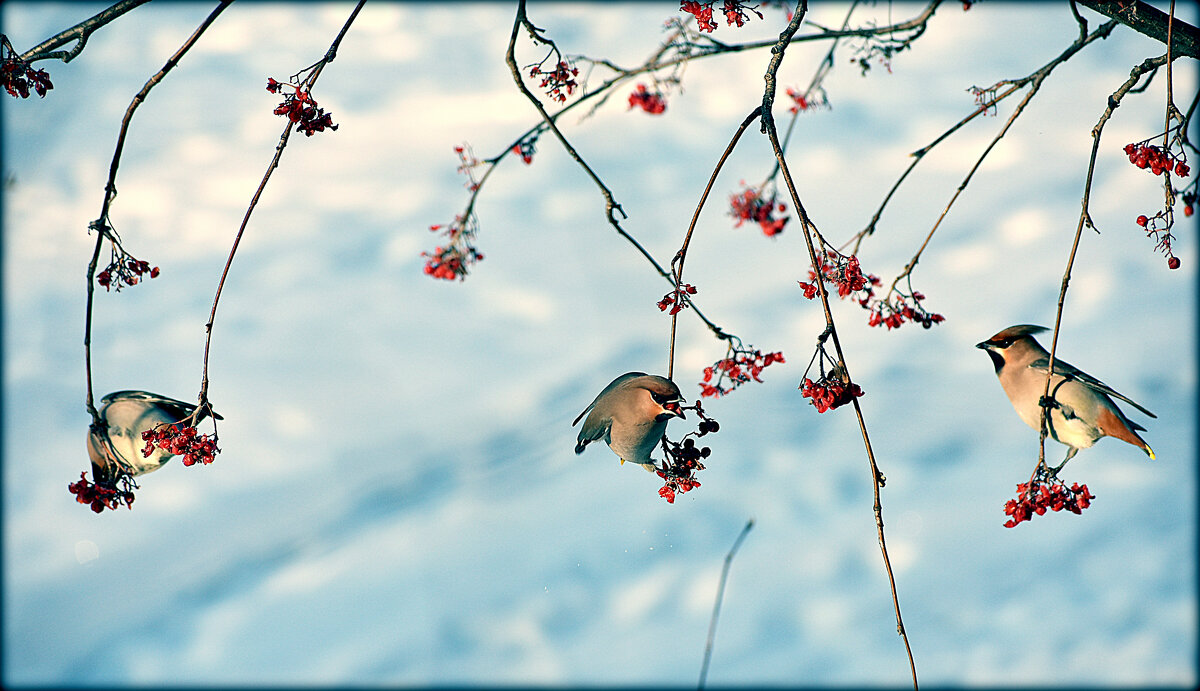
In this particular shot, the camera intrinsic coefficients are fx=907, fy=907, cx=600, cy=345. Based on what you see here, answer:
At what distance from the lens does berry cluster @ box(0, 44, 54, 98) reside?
0.75m

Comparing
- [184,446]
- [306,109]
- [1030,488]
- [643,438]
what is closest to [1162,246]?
[1030,488]

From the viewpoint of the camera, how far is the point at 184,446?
30.1 inches

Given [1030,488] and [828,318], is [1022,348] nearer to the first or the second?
[1030,488]

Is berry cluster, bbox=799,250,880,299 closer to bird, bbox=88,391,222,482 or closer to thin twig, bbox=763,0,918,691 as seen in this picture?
thin twig, bbox=763,0,918,691

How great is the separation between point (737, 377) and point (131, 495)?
552 mm

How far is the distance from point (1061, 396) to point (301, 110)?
69cm

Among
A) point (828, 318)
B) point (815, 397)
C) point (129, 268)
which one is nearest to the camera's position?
point (828, 318)

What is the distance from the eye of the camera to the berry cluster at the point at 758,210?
1259 millimetres

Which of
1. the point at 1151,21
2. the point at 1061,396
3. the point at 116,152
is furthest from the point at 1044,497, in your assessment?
the point at 116,152

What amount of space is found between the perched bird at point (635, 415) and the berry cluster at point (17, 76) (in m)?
0.55

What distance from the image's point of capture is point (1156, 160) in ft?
2.46

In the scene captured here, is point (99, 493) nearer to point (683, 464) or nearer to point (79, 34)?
point (79, 34)

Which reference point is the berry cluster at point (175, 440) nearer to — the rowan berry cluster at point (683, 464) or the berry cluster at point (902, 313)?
the rowan berry cluster at point (683, 464)

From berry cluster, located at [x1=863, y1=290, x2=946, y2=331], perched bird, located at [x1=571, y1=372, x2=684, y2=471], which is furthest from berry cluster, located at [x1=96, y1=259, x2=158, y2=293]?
berry cluster, located at [x1=863, y1=290, x2=946, y2=331]
